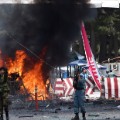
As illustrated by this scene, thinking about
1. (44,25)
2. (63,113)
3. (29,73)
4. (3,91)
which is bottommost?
(63,113)

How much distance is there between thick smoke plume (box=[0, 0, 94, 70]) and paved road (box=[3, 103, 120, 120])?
324 centimetres

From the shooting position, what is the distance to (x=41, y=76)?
2141cm

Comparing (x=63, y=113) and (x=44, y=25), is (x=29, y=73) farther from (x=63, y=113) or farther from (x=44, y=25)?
(x=63, y=113)

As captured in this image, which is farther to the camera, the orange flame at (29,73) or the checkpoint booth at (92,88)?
the orange flame at (29,73)

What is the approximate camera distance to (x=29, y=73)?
70.3 feet

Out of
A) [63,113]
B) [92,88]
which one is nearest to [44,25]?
[92,88]

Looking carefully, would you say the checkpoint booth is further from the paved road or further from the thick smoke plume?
the thick smoke plume

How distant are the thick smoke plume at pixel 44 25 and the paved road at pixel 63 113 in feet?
10.6

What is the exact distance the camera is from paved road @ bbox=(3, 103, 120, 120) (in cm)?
1593

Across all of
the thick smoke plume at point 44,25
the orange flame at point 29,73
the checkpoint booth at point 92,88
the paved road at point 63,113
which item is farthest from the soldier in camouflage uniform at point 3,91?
the thick smoke plume at point 44,25

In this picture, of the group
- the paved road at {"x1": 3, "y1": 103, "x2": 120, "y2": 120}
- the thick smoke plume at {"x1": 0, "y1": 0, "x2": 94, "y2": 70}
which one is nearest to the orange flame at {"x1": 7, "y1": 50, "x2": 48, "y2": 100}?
the thick smoke plume at {"x1": 0, "y1": 0, "x2": 94, "y2": 70}

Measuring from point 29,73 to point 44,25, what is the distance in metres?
2.21

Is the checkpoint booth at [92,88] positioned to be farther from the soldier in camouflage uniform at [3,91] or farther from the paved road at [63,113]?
the soldier in camouflage uniform at [3,91]

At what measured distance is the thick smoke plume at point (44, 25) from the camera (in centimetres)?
2188
